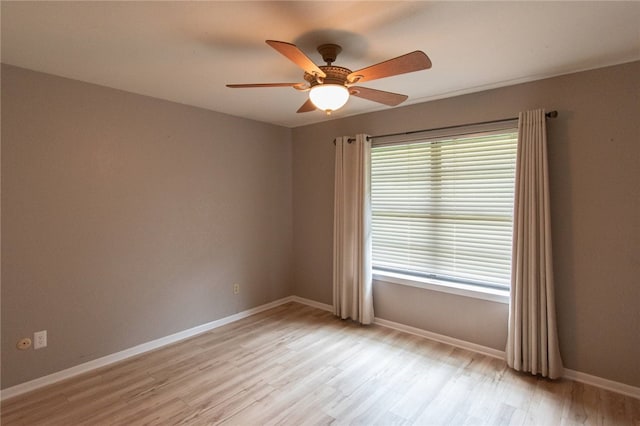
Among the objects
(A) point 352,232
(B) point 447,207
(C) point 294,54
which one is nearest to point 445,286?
(B) point 447,207

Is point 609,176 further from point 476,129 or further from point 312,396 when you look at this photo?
point 312,396

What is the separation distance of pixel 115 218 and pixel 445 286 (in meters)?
3.23

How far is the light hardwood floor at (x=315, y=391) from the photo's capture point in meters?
2.18

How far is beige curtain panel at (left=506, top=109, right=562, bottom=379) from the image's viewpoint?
2586 millimetres

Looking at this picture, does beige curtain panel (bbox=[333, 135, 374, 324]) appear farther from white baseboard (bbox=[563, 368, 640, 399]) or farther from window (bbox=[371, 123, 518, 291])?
white baseboard (bbox=[563, 368, 640, 399])

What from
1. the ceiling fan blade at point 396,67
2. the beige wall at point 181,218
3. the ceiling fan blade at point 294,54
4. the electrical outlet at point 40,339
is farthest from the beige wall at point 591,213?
the electrical outlet at point 40,339

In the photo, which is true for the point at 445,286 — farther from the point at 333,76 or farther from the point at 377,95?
the point at 333,76

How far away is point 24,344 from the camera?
247 centimetres

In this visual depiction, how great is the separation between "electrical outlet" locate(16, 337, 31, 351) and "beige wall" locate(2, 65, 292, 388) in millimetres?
33

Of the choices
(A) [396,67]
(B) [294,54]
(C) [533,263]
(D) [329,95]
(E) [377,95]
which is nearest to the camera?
(B) [294,54]

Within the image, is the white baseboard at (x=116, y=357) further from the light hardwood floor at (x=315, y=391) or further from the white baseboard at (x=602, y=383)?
the white baseboard at (x=602, y=383)

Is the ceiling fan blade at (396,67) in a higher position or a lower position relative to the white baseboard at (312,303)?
higher

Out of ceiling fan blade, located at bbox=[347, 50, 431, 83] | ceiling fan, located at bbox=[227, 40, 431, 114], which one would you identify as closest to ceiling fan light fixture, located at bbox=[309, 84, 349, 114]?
ceiling fan, located at bbox=[227, 40, 431, 114]

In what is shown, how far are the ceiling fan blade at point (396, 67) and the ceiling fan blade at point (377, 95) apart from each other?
13cm
